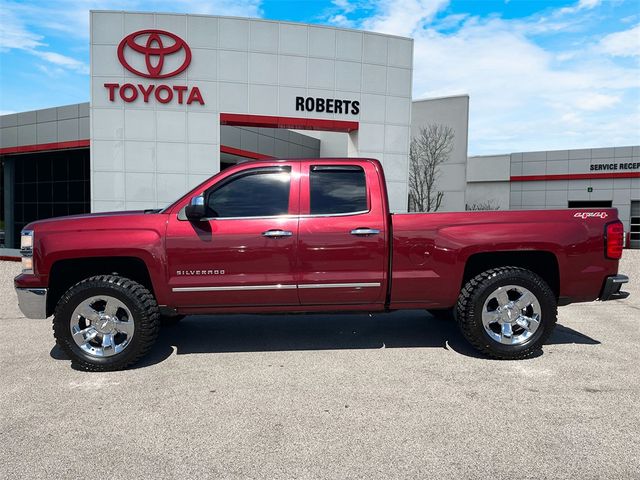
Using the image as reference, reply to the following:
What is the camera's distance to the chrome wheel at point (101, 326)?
14.4ft

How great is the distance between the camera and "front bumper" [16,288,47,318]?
437cm

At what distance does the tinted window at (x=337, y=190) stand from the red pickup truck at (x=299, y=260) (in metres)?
0.01

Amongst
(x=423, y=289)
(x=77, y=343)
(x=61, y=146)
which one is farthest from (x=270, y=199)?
(x=61, y=146)

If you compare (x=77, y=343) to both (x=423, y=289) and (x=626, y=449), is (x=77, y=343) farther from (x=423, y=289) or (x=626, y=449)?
(x=626, y=449)

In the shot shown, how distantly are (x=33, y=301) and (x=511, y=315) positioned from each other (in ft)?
15.7

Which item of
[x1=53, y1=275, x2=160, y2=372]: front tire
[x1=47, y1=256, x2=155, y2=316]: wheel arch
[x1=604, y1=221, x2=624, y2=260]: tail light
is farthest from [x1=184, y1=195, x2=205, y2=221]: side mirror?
[x1=604, y1=221, x2=624, y2=260]: tail light

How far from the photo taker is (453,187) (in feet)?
86.4

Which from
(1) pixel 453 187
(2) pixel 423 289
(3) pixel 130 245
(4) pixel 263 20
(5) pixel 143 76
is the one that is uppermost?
(4) pixel 263 20

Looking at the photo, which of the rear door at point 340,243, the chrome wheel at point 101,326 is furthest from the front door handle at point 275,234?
the chrome wheel at point 101,326

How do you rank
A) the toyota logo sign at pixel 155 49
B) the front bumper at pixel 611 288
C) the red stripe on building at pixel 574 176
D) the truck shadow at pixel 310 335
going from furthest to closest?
the red stripe on building at pixel 574 176
the toyota logo sign at pixel 155 49
the truck shadow at pixel 310 335
the front bumper at pixel 611 288

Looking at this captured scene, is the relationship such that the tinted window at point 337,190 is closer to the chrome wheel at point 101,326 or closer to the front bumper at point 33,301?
the chrome wheel at point 101,326

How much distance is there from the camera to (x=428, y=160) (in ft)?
85.1

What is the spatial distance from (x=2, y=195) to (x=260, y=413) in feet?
100

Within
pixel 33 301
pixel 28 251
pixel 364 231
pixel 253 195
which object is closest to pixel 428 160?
pixel 364 231
